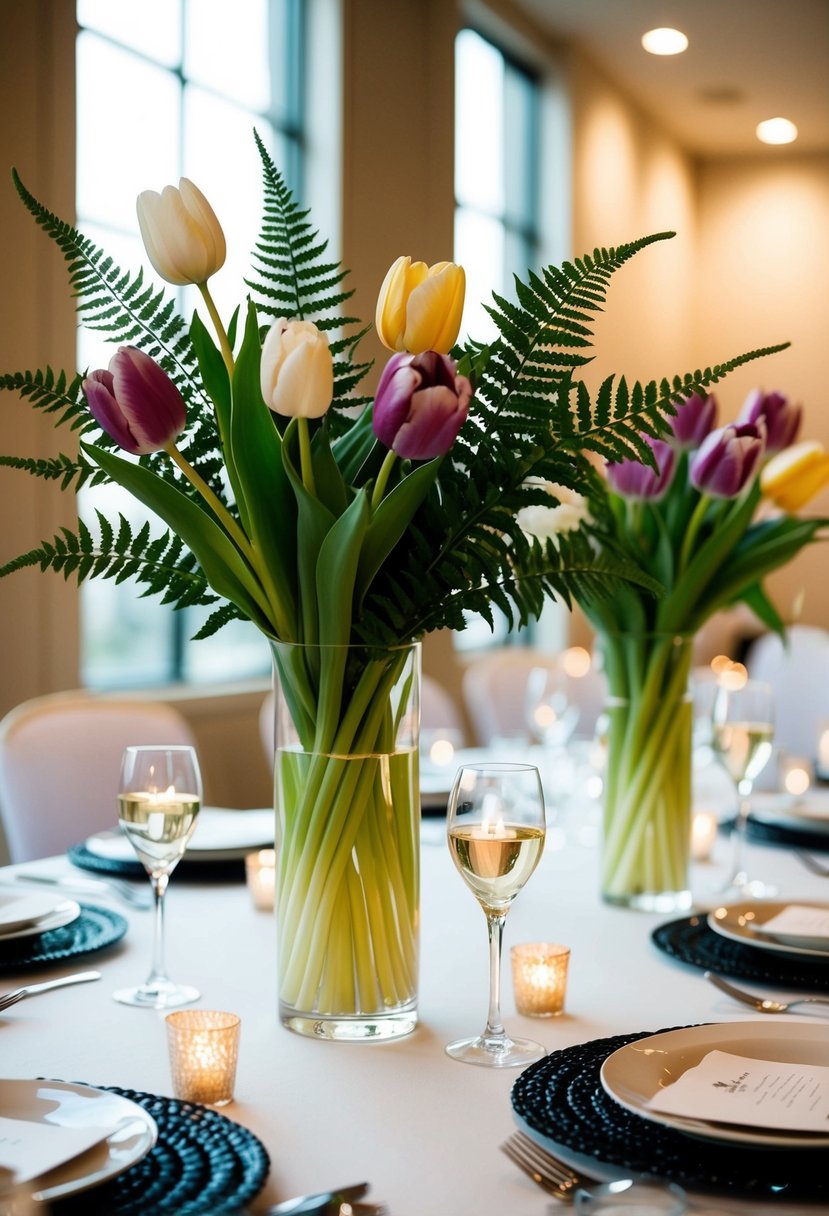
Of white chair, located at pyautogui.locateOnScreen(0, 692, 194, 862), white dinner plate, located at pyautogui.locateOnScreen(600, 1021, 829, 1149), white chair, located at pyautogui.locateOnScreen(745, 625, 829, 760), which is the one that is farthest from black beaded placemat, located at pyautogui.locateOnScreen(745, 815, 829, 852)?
white chair, located at pyautogui.locateOnScreen(745, 625, 829, 760)

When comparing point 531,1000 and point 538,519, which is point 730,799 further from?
point 531,1000

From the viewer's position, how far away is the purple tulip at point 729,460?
133 centimetres

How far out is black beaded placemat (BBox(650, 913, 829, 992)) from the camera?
1.14 metres

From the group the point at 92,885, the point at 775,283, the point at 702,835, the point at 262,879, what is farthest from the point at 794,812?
the point at 775,283

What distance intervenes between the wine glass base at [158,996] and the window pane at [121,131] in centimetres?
286

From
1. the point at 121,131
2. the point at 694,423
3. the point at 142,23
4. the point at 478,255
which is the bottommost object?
the point at 694,423

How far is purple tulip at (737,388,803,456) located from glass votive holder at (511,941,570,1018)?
65 cm

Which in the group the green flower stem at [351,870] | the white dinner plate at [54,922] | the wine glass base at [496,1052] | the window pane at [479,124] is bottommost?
the wine glass base at [496,1052]

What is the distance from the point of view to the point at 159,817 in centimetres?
112

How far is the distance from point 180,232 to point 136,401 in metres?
0.13

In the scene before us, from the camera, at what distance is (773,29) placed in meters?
5.85

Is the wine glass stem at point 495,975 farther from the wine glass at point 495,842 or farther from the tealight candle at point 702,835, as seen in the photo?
the tealight candle at point 702,835

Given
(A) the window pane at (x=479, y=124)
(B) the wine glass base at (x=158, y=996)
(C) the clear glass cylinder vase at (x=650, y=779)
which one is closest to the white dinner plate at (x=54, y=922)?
(B) the wine glass base at (x=158, y=996)

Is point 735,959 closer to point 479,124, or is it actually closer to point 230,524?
point 230,524
